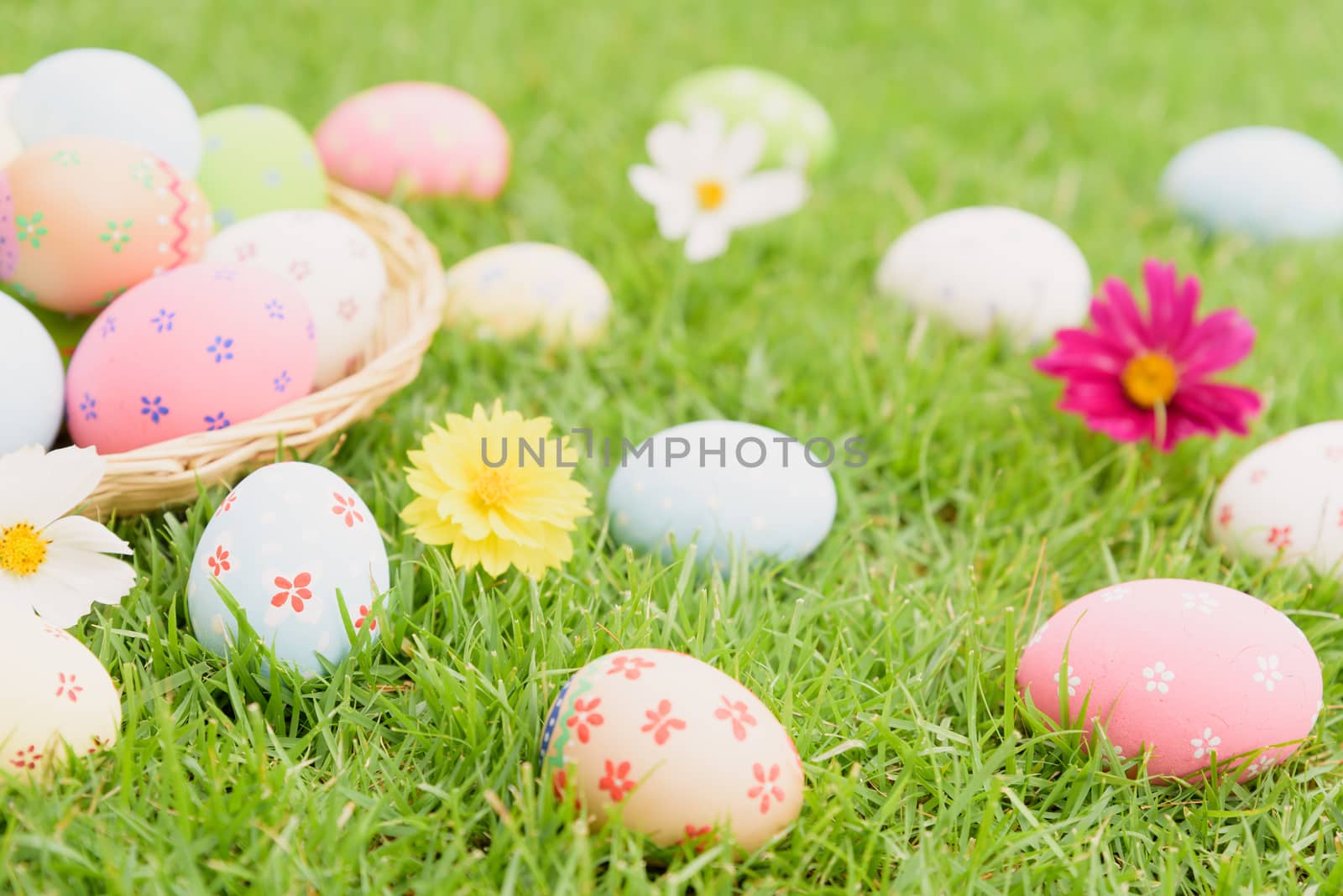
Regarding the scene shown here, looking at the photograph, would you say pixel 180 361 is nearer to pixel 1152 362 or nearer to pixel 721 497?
pixel 721 497

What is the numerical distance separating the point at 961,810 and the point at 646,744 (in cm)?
34

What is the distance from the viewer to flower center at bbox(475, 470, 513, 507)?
1.16 metres

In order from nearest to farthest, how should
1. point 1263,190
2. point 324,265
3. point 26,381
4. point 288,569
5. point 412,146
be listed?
point 288,569 < point 26,381 < point 324,265 < point 412,146 < point 1263,190

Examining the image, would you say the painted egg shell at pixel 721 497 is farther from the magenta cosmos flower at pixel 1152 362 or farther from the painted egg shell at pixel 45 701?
the painted egg shell at pixel 45 701

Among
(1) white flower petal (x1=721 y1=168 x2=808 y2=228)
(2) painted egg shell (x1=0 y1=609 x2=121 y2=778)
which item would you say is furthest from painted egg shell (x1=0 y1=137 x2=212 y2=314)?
(1) white flower petal (x1=721 y1=168 x2=808 y2=228)

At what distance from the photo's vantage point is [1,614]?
38.4 inches

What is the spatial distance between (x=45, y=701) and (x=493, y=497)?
1.45 ft

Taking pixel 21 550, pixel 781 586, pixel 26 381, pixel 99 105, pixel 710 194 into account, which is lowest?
pixel 781 586

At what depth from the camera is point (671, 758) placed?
0.93m

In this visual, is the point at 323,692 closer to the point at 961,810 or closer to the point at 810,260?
the point at 961,810

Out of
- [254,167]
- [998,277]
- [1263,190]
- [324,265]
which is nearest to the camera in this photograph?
[324,265]

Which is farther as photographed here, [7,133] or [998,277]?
[998,277]

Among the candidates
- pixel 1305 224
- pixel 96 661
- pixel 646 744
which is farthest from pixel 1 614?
pixel 1305 224

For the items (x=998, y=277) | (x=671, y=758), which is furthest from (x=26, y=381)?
(x=998, y=277)
